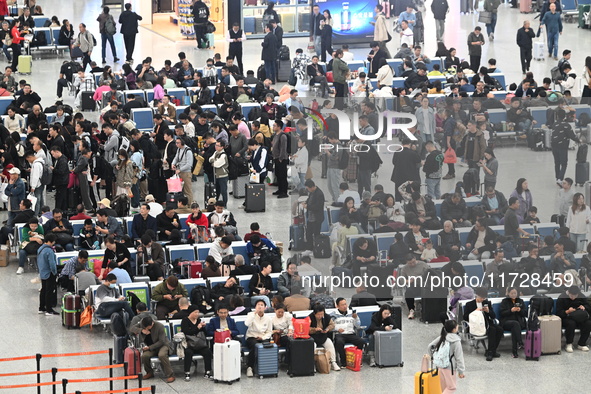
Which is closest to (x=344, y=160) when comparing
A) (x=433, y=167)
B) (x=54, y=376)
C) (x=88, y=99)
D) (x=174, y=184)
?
(x=433, y=167)

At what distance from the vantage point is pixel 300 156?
70.8 ft

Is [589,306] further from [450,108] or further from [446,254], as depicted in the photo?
[450,108]

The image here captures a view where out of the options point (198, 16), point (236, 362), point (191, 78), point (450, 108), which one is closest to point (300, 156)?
point (450, 108)

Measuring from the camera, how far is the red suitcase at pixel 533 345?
20.1m

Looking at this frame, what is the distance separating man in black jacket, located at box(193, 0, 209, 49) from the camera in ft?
131

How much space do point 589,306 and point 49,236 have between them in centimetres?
835

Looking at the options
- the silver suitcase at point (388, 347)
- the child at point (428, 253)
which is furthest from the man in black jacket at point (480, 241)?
the silver suitcase at point (388, 347)

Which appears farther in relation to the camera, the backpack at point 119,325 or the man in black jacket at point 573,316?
the man in black jacket at point 573,316

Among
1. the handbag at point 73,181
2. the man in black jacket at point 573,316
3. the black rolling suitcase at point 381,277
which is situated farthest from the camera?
the handbag at point 73,181

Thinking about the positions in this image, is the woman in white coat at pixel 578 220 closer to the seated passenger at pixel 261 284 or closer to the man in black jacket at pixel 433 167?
the man in black jacket at pixel 433 167

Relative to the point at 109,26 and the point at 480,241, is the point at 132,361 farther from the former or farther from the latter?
the point at 109,26

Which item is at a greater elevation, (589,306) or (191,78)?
(191,78)

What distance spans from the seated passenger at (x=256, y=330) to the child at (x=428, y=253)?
2540mm

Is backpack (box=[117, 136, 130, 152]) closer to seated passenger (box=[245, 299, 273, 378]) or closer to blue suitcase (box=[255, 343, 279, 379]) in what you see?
seated passenger (box=[245, 299, 273, 378])
